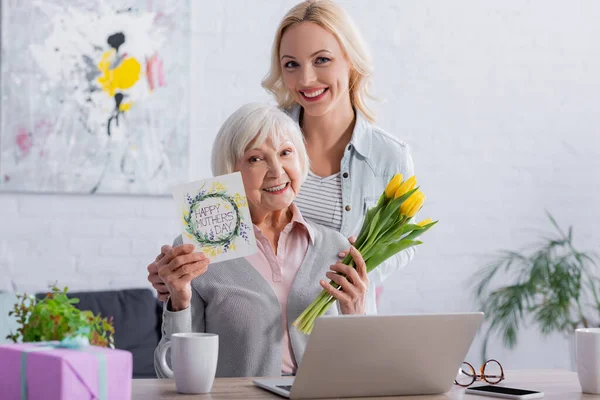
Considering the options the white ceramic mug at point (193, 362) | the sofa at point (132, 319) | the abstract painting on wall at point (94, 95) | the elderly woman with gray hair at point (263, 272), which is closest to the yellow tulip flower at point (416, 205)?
the elderly woman with gray hair at point (263, 272)

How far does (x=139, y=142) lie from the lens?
3.63 m

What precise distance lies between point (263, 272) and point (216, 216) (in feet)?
1.08

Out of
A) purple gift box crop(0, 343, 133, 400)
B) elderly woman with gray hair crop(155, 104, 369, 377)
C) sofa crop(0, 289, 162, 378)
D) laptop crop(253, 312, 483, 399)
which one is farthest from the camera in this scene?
sofa crop(0, 289, 162, 378)

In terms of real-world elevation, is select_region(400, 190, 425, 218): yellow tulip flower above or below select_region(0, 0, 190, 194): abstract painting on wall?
below

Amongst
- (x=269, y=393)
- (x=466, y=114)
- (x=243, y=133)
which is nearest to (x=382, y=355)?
(x=269, y=393)

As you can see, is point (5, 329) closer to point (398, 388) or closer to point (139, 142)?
point (139, 142)

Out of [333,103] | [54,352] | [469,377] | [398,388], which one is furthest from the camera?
[333,103]

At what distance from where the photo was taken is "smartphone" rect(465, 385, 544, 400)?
148 cm

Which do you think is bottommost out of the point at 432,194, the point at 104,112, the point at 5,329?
the point at 5,329

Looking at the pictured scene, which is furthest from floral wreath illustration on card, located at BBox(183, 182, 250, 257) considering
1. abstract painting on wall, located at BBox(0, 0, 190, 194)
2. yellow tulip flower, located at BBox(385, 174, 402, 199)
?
abstract painting on wall, located at BBox(0, 0, 190, 194)

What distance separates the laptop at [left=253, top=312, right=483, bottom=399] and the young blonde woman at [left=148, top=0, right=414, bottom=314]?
0.75m

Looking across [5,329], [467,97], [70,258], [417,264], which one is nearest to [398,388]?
[5,329]

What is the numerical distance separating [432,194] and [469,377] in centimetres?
244

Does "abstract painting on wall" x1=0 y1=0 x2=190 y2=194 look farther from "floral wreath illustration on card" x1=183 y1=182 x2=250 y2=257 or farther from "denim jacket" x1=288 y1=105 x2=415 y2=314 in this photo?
"floral wreath illustration on card" x1=183 y1=182 x2=250 y2=257
